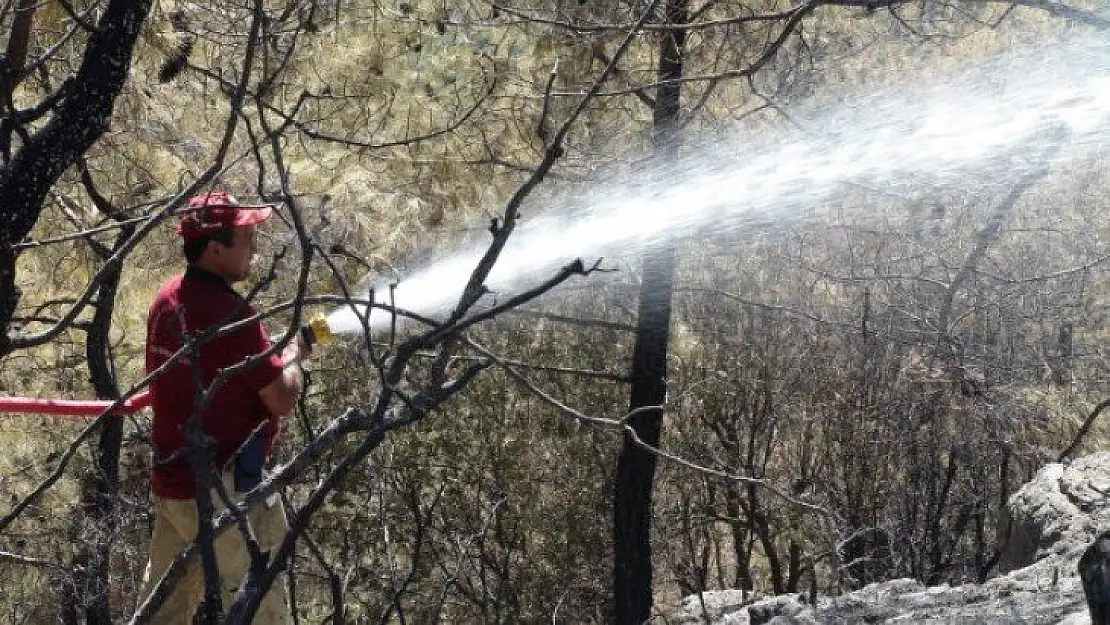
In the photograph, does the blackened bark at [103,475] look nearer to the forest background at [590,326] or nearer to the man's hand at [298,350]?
the forest background at [590,326]

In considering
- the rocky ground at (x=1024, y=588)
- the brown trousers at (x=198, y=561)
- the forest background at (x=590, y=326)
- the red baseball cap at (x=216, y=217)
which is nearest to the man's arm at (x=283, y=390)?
the brown trousers at (x=198, y=561)

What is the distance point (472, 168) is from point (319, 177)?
930 mm

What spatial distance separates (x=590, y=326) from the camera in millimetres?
8008

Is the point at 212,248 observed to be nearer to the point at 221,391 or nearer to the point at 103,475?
the point at 221,391

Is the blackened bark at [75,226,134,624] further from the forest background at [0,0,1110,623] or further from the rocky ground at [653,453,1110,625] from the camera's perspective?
the rocky ground at [653,453,1110,625]

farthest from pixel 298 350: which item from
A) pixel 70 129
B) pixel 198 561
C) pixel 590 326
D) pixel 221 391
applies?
pixel 590 326

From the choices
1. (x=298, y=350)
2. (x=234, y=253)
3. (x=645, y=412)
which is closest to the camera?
(x=298, y=350)

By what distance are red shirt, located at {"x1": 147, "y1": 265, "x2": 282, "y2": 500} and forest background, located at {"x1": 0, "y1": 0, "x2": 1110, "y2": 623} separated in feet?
6.57

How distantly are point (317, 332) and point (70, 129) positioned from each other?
0.94 metres

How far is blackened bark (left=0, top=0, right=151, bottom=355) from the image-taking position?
310 centimetres

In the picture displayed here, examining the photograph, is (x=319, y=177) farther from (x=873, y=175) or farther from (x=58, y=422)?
(x=873, y=175)

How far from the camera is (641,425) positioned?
7.66 m

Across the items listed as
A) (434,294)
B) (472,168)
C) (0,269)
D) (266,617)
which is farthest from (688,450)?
(0,269)

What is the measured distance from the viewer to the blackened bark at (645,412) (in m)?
7.35
